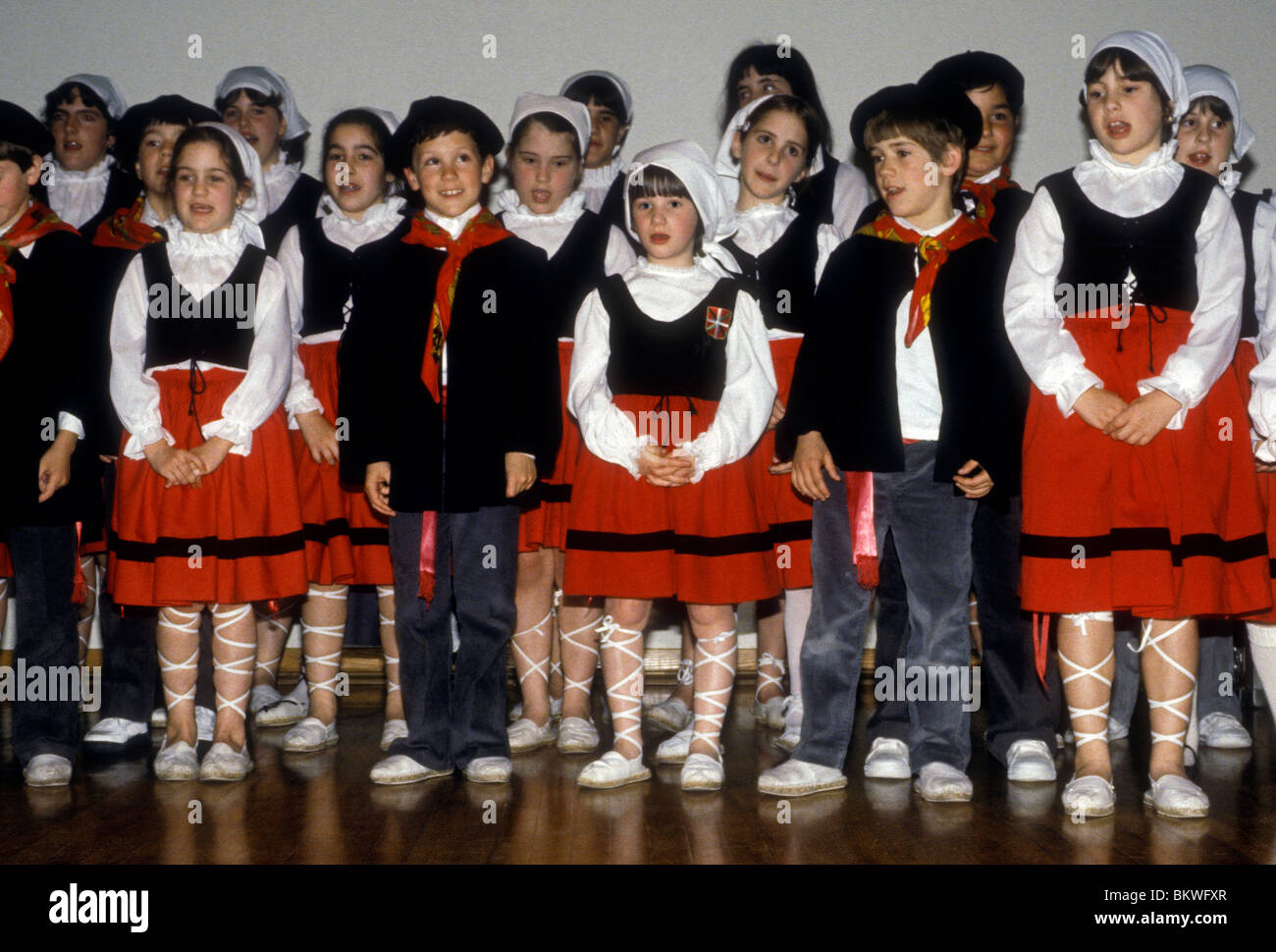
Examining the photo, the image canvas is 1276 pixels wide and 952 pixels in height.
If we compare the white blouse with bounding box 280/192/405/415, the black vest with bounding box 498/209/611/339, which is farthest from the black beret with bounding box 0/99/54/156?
the black vest with bounding box 498/209/611/339

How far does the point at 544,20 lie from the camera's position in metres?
5.38

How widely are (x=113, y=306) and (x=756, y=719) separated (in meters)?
2.19

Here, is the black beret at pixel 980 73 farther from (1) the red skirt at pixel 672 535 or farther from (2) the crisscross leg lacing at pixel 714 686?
(2) the crisscross leg lacing at pixel 714 686

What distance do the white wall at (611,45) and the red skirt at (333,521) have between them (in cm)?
175

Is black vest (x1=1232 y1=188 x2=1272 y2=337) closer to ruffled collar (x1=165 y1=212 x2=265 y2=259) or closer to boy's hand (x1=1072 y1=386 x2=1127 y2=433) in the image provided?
boy's hand (x1=1072 y1=386 x2=1127 y2=433)

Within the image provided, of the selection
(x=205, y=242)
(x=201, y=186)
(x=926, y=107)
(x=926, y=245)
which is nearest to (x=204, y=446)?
(x=205, y=242)

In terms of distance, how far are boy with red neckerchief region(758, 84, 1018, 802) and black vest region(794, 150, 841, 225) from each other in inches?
21.6

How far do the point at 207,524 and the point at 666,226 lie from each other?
4.40 ft

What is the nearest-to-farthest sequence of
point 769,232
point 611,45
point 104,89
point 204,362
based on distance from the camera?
point 204,362, point 769,232, point 104,89, point 611,45

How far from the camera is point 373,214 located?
411 cm

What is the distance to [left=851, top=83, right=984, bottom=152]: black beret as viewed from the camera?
3.38 meters

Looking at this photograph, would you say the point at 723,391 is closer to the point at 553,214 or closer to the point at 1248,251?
the point at 553,214

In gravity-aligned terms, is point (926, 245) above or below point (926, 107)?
below

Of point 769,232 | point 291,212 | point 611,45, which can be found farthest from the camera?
point 611,45
